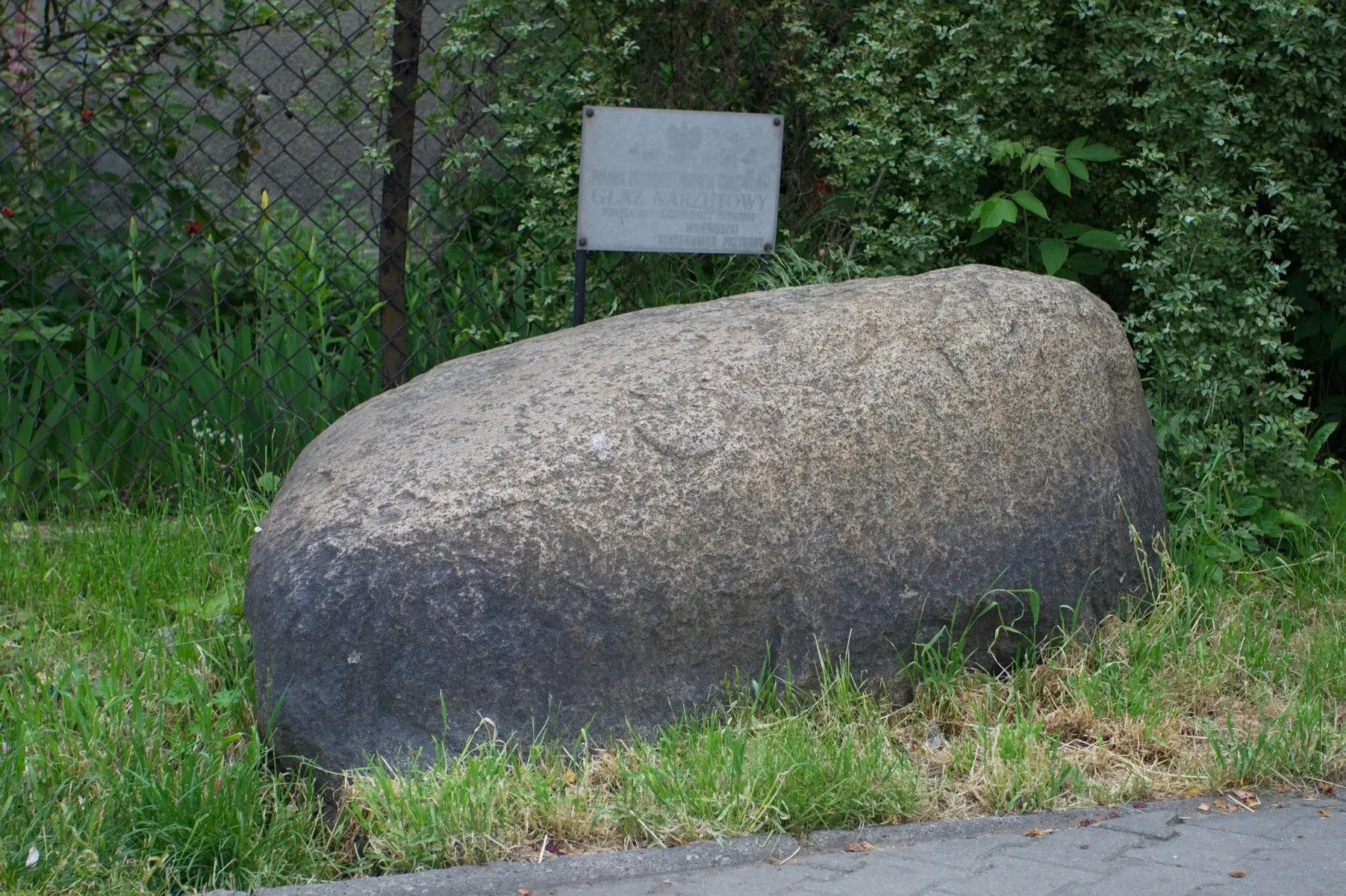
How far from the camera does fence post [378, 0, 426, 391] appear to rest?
4824 mm

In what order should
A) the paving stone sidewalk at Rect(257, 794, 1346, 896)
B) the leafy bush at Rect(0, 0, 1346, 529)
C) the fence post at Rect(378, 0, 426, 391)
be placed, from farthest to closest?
the fence post at Rect(378, 0, 426, 391) → the leafy bush at Rect(0, 0, 1346, 529) → the paving stone sidewalk at Rect(257, 794, 1346, 896)

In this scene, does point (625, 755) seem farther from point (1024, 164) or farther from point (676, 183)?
point (1024, 164)

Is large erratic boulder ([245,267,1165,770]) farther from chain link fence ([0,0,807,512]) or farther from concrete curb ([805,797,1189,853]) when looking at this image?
chain link fence ([0,0,807,512])

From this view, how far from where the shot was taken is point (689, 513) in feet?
10.1

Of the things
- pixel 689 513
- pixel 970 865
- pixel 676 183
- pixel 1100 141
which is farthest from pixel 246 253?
pixel 970 865

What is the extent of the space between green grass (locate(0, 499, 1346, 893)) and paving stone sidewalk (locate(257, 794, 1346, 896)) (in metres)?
0.07

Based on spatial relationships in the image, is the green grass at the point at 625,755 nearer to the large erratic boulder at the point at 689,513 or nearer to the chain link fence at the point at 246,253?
the large erratic boulder at the point at 689,513

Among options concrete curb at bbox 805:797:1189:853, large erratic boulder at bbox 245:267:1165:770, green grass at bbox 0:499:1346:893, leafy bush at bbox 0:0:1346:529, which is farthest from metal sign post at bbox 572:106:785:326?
concrete curb at bbox 805:797:1189:853

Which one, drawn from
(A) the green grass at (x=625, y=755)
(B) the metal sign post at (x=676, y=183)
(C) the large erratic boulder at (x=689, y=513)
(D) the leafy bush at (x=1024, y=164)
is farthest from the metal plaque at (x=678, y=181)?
(A) the green grass at (x=625, y=755)

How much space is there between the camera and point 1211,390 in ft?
14.5

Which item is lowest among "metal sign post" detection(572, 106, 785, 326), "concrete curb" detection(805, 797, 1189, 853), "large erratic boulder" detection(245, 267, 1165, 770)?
"concrete curb" detection(805, 797, 1189, 853)

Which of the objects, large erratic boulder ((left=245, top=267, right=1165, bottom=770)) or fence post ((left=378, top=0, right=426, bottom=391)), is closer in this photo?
large erratic boulder ((left=245, top=267, right=1165, bottom=770))

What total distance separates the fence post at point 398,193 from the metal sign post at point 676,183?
0.85m

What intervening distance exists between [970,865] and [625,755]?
772mm
